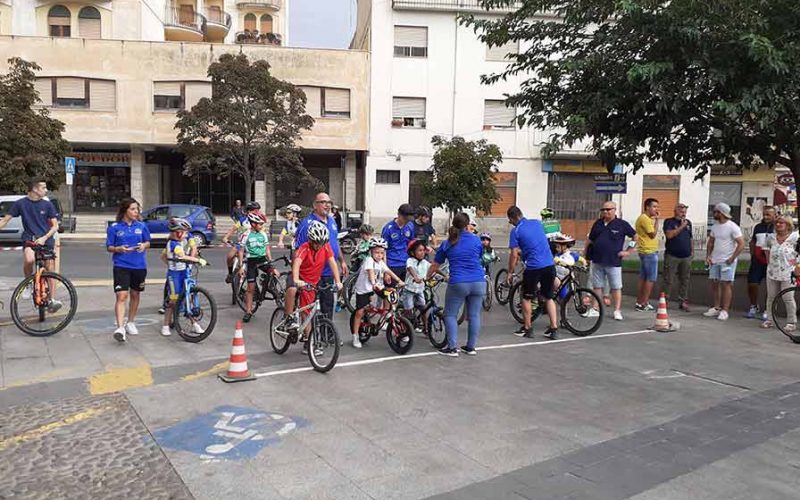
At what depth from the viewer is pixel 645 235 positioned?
36.0 feet

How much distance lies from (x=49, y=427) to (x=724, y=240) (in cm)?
969

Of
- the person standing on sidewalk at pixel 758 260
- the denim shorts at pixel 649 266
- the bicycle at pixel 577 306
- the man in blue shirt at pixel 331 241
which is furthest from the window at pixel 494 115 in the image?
the man in blue shirt at pixel 331 241

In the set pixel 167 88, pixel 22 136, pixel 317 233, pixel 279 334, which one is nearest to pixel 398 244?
pixel 317 233

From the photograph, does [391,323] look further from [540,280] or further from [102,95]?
[102,95]

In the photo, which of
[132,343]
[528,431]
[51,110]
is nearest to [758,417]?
[528,431]

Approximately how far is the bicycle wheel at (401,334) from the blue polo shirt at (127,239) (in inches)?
127

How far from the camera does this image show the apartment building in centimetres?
3145

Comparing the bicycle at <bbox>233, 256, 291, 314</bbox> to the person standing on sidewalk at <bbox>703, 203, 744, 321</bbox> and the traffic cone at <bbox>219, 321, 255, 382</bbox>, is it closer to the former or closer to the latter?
the traffic cone at <bbox>219, 321, 255, 382</bbox>

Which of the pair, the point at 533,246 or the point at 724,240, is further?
the point at 724,240

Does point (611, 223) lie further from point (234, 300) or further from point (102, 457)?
point (102, 457)

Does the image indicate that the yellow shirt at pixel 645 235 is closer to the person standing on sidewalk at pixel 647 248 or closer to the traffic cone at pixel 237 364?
the person standing on sidewalk at pixel 647 248

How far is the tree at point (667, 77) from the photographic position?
Result: 26.9 ft

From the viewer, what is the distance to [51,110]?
31125 millimetres

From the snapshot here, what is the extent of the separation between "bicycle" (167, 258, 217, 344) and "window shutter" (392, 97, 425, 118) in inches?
1022
